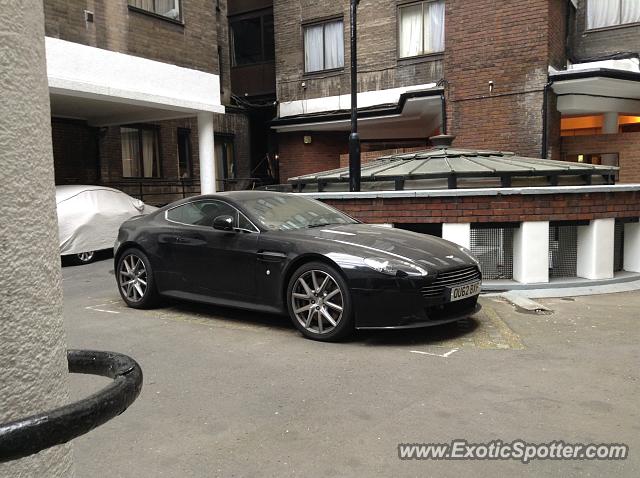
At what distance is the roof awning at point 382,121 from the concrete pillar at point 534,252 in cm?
738

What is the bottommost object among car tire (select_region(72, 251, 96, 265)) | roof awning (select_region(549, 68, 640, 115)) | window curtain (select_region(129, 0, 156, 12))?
car tire (select_region(72, 251, 96, 265))

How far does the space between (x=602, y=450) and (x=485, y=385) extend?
1.10 meters

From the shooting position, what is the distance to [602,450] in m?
3.27

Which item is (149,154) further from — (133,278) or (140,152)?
(133,278)

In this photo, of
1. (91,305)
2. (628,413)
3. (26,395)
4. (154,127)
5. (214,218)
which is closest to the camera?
(26,395)

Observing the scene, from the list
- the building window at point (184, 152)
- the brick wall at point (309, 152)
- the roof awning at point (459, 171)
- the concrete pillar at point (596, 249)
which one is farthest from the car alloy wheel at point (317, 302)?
the brick wall at point (309, 152)

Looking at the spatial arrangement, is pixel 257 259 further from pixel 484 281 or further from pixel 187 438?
pixel 484 281

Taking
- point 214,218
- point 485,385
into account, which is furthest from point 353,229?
point 485,385

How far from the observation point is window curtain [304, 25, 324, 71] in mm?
19062

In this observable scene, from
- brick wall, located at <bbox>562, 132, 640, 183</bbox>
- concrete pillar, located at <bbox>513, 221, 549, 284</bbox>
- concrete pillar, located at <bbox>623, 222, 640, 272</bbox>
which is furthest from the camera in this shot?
brick wall, located at <bbox>562, 132, 640, 183</bbox>

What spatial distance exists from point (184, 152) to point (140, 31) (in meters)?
5.31

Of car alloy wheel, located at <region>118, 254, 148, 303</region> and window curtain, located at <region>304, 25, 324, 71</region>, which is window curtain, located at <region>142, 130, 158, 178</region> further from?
car alloy wheel, located at <region>118, 254, 148, 303</region>

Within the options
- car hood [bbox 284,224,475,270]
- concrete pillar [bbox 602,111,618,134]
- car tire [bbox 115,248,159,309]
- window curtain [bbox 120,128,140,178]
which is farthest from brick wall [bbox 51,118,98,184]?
concrete pillar [bbox 602,111,618,134]

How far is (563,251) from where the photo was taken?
829cm
